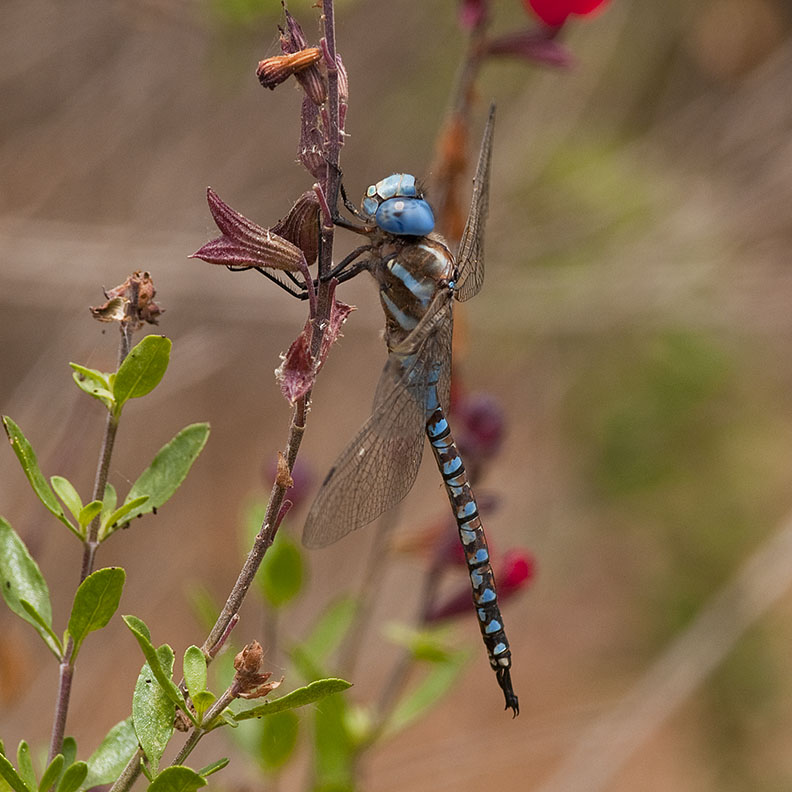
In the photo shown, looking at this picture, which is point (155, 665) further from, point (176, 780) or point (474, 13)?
point (474, 13)

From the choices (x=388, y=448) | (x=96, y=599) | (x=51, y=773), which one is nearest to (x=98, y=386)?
(x=96, y=599)

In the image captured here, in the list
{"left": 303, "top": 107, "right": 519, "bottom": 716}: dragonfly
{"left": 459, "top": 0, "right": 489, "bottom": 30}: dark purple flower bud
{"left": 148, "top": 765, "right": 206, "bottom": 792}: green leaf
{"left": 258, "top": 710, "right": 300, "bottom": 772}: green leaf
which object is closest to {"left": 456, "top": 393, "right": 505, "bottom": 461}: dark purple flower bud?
{"left": 303, "top": 107, "right": 519, "bottom": 716}: dragonfly

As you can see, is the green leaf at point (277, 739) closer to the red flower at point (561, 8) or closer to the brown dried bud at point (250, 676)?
the brown dried bud at point (250, 676)

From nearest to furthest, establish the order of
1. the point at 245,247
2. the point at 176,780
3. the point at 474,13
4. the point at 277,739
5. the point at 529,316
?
the point at 176,780 → the point at 245,247 → the point at 277,739 → the point at 474,13 → the point at 529,316

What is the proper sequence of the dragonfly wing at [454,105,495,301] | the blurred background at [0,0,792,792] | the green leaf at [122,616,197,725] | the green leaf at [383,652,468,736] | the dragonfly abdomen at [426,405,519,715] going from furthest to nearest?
the blurred background at [0,0,792,792] → the green leaf at [383,652,468,736] → the dragonfly wing at [454,105,495,301] → the dragonfly abdomen at [426,405,519,715] → the green leaf at [122,616,197,725]

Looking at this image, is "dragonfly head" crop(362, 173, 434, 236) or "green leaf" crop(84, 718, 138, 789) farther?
"dragonfly head" crop(362, 173, 434, 236)

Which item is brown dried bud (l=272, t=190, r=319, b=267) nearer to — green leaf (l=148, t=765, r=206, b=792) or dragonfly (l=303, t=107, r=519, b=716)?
dragonfly (l=303, t=107, r=519, b=716)
